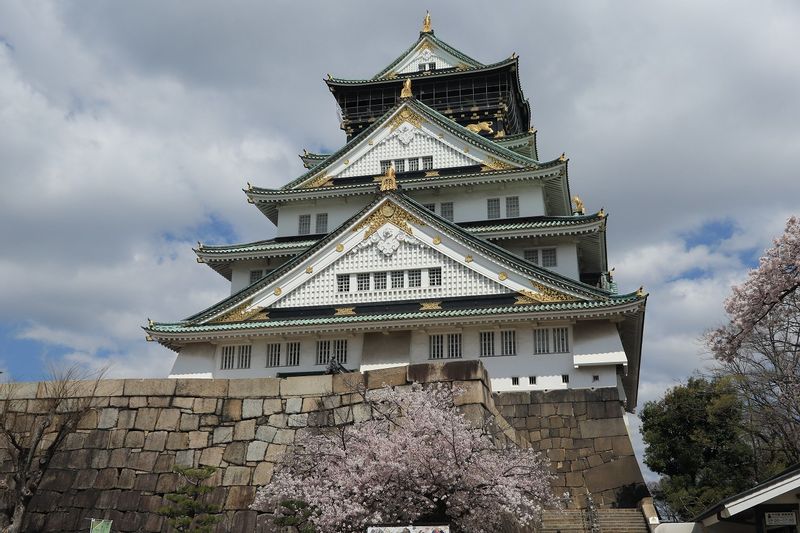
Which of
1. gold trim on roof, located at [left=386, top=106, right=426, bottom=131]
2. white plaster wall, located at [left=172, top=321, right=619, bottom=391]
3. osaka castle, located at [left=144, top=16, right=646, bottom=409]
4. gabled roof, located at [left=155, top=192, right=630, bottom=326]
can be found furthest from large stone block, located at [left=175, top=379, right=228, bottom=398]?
gold trim on roof, located at [left=386, top=106, right=426, bottom=131]

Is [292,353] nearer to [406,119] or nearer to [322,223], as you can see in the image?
[322,223]

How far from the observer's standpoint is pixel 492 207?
1299 inches

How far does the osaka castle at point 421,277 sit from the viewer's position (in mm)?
25562

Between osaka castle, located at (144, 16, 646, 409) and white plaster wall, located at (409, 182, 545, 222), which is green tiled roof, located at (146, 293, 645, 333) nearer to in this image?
osaka castle, located at (144, 16, 646, 409)

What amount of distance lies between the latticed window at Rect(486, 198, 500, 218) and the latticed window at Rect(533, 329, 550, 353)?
8.21 meters

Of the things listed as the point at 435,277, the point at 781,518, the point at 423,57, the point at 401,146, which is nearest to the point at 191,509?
the point at 781,518

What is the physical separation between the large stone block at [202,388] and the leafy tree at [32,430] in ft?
6.97

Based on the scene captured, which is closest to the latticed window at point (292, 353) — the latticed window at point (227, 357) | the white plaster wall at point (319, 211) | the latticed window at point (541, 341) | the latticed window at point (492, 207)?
the latticed window at point (227, 357)

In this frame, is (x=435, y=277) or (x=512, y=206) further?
(x=512, y=206)

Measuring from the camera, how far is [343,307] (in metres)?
27.5

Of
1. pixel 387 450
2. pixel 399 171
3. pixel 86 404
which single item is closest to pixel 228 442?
pixel 86 404

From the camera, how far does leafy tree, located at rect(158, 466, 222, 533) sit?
45.6 feet

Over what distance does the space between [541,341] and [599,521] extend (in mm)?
7700

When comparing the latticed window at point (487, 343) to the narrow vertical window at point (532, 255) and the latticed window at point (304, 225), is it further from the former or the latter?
the latticed window at point (304, 225)
